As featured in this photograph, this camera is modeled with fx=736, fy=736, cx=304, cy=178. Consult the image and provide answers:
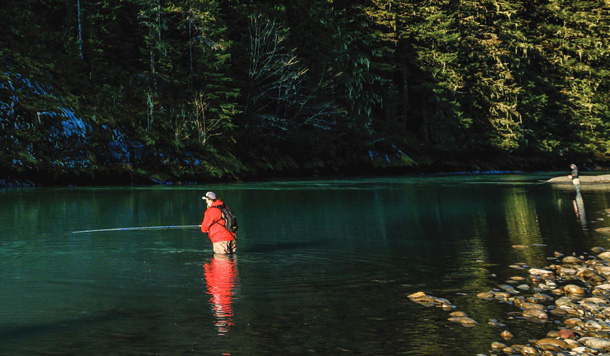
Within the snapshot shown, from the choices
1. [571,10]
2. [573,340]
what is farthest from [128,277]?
[571,10]

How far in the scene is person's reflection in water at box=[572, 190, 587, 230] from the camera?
20.5 m

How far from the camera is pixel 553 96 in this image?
83.8 meters

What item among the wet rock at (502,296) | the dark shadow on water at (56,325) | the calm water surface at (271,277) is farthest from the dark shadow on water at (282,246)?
the dark shadow on water at (56,325)

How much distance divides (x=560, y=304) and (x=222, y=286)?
491cm

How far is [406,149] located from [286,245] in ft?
167

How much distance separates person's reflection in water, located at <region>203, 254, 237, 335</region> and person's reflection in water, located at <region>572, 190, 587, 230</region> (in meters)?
10.3

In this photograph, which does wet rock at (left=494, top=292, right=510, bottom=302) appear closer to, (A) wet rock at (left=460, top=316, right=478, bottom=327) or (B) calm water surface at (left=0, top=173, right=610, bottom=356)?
(B) calm water surface at (left=0, top=173, right=610, bottom=356)

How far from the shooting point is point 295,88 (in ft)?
184

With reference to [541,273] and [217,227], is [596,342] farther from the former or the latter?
[217,227]

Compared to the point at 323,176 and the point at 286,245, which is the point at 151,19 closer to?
the point at 323,176

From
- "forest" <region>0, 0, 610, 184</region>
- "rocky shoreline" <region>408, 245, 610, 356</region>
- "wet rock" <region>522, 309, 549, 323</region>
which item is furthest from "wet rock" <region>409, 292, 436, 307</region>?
"forest" <region>0, 0, 610, 184</region>

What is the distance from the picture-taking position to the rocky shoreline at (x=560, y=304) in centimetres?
762

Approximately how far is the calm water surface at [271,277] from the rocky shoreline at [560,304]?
210mm

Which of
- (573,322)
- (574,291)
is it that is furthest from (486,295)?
(573,322)
